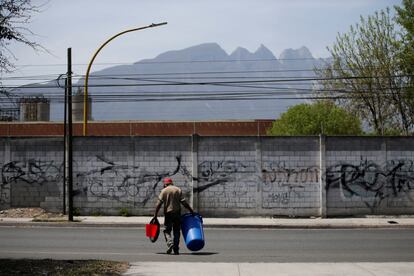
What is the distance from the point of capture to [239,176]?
81.5ft

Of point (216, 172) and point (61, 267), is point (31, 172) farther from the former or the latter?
point (61, 267)

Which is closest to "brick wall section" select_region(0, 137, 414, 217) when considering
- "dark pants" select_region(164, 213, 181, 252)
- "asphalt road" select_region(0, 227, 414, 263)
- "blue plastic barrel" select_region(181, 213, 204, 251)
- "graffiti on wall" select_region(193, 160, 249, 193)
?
"graffiti on wall" select_region(193, 160, 249, 193)

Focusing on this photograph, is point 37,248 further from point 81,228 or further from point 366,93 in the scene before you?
point 366,93

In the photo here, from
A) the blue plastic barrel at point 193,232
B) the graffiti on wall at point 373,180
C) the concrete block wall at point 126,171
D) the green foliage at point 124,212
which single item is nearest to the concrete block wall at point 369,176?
the graffiti on wall at point 373,180

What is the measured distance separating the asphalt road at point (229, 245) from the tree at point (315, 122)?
52.9 feet

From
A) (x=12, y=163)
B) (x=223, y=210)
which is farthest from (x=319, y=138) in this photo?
(x=12, y=163)

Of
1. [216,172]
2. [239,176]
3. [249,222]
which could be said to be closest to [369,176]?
[239,176]

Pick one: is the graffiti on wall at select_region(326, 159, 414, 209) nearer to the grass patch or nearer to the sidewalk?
the sidewalk

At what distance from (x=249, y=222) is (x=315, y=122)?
15101 millimetres

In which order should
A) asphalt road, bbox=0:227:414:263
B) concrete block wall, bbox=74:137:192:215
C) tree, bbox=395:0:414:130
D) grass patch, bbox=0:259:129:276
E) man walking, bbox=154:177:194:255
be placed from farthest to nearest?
tree, bbox=395:0:414:130 → concrete block wall, bbox=74:137:192:215 → man walking, bbox=154:177:194:255 → asphalt road, bbox=0:227:414:263 → grass patch, bbox=0:259:129:276

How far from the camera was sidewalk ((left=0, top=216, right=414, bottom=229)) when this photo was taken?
2214 cm

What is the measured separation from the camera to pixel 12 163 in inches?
997

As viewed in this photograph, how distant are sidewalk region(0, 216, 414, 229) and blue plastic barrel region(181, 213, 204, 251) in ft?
26.7

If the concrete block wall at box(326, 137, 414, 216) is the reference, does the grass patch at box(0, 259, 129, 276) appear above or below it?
below
